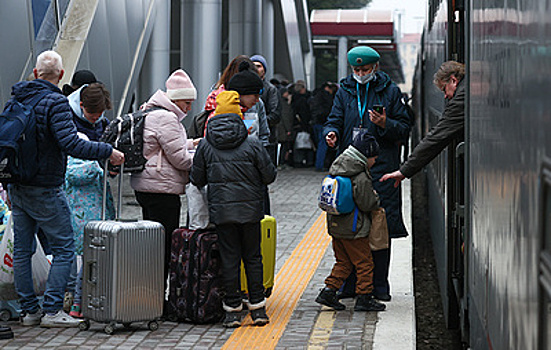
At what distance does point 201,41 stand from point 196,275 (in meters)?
13.8

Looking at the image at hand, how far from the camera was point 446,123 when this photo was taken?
6082 millimetres

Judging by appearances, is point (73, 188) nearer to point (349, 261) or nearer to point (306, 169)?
point (349, 261)

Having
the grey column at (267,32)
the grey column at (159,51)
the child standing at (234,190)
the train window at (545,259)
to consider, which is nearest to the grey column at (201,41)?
the grey column at (159,51)

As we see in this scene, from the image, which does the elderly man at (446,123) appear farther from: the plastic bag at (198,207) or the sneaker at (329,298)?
the plastic bag at (198,207)

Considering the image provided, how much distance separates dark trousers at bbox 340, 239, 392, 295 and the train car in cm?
226

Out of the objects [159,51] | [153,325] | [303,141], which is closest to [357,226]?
[153,325]

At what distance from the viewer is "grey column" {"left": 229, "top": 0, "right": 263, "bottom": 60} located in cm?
2403

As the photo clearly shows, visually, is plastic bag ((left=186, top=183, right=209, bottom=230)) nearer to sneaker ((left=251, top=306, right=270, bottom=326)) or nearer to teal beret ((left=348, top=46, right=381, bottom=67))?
sneaker ((left=251, top=306, right=270, bottom=326))

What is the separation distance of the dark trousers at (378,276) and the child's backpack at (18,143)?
2.56m

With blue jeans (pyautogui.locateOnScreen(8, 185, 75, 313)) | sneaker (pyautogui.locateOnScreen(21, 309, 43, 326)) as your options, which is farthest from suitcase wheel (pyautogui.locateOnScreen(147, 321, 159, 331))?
sneaker (pyautogui.locateOnScreen(21, 309, 43, 326))

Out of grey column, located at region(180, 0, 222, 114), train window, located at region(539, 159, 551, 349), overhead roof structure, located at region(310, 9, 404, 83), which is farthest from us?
overhead roof structure, located at region(310, 9, 404, 83)

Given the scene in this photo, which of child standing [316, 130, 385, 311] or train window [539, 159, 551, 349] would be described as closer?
train window [539, 159, 551, 349]

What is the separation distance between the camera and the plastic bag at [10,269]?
689 centimetres

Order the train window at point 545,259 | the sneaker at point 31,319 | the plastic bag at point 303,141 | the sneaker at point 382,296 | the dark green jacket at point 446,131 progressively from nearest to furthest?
1. the train window at point 545,259
2. the dark green jacket at point 446,131
3. the sneaker at point 31,319
4. the sneaker at point 382,296
5. the plastic bag at point 303,141
